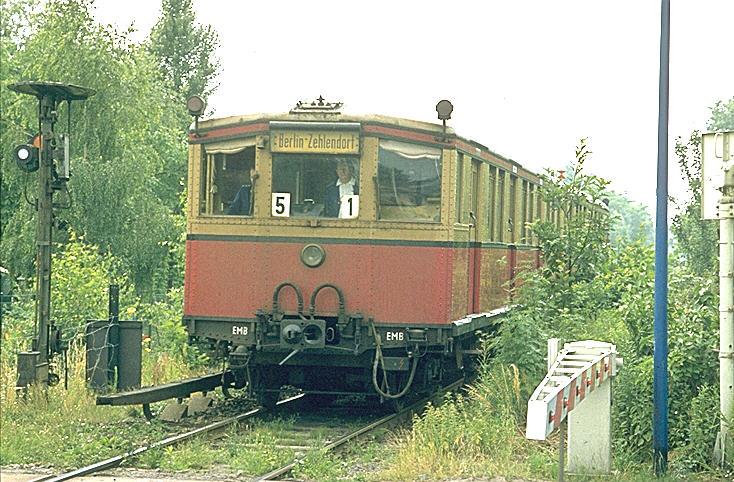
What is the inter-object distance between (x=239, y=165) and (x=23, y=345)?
188 inches

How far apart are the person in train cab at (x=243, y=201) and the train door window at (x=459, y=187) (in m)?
2.03

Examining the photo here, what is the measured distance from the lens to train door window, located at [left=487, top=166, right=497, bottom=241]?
1439cm

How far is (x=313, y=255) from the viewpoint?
1235cm

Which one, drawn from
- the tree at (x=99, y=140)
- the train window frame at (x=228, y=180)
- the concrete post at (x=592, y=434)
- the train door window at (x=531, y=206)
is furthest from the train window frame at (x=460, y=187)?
the tree at (x=99, y=140)

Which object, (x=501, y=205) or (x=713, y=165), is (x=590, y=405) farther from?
(x=501, y=205)

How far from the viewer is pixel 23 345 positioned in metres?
15.7

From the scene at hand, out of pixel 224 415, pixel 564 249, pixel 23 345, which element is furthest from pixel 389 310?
pixel 23 345

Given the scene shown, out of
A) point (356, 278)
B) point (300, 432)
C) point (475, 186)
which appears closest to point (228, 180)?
point (356, 278)

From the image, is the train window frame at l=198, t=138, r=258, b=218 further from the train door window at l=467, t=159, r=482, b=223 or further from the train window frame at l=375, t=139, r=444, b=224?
the train door window at l=467, t=159, r=482, b=223

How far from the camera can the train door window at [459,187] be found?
12531mm

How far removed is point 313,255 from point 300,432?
171cm

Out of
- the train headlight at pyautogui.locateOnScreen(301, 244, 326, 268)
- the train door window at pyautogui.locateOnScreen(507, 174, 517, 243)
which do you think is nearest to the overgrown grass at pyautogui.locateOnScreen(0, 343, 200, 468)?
the train headlight at pyautogui.locateOnScreen(301, 244, 326, 268)

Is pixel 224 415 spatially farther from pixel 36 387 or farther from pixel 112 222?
pixel 112 222

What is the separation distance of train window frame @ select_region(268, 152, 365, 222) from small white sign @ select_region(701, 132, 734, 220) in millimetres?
3676
